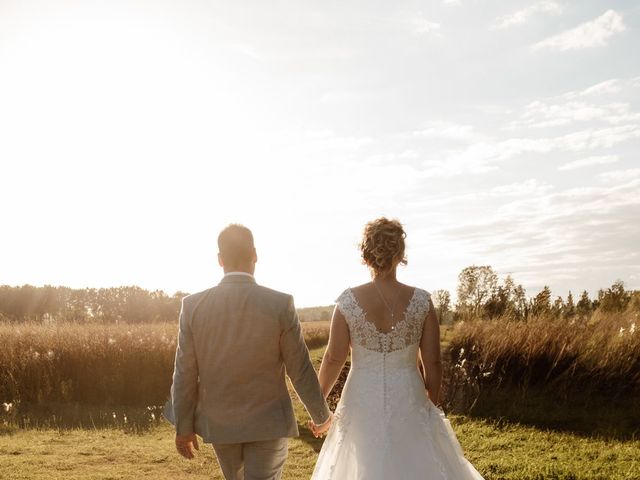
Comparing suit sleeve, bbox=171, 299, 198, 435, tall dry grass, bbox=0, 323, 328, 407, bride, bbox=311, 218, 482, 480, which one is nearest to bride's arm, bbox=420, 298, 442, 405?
bride, bbox=311, 218, 482, 480

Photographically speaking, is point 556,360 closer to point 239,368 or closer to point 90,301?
point 239,368

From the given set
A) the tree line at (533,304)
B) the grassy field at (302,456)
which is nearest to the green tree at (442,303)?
the tree line at (533,304)

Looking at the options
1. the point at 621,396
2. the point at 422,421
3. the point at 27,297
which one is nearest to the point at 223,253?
the point at 422,421

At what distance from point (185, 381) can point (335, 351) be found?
A: 1.34m

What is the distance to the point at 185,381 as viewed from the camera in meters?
4.21

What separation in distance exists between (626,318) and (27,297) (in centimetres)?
4010

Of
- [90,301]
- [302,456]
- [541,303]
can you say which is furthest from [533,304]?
[90,301]

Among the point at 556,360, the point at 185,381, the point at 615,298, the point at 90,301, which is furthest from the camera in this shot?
the point at 90,301

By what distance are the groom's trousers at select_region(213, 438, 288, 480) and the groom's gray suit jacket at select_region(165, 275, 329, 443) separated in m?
0.11

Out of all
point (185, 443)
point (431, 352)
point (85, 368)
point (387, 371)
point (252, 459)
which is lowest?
point (85, 368)

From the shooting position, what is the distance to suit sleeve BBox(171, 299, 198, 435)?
13.8 ft

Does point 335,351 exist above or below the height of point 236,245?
below

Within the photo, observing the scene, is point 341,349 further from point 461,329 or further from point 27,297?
point 27,297

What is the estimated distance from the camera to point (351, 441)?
16.6 ft
